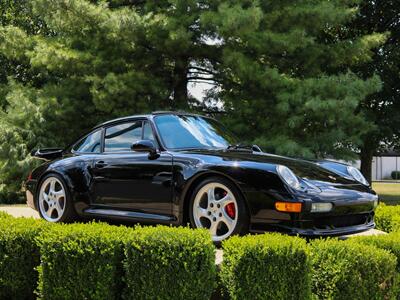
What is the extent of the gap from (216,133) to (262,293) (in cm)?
275

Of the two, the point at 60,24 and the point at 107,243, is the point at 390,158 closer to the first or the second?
the point at 60,24

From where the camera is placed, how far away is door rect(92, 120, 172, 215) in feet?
18.0

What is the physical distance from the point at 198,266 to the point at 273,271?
565 millimetres

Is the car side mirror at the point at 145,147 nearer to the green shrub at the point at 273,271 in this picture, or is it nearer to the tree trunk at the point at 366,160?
the green shrub at the point at 273,271

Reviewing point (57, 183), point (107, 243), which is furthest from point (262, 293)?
point (57, 183)

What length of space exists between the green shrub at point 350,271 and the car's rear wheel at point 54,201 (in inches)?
127

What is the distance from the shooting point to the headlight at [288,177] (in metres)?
4.85

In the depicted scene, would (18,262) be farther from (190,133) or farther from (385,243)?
(385,243)

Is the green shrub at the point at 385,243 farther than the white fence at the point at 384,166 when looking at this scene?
No

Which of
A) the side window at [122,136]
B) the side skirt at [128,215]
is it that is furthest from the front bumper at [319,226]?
the side window at [122,136]

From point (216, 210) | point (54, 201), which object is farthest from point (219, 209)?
point (54, 201)

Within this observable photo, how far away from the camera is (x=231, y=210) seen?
16.9ft

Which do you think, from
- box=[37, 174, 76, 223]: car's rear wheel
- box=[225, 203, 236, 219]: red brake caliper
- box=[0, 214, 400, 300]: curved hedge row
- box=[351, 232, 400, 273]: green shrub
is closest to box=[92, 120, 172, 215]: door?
box=[37, 174, 76, 223]: car's rear wheel

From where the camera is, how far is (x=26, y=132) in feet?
53.1
